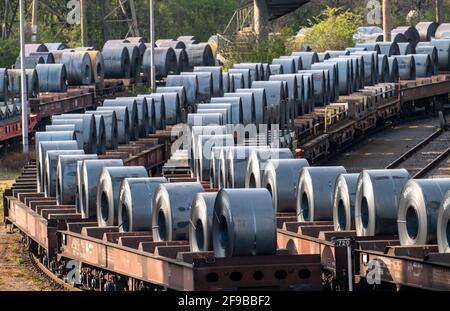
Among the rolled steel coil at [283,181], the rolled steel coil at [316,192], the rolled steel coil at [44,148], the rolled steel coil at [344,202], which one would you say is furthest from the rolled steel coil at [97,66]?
the rolled steel coil at [344,202]

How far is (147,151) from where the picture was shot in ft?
121

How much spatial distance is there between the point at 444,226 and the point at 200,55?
51994 millimetres

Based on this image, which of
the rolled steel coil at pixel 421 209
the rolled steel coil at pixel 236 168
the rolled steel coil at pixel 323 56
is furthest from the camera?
the rolled steel coil at pixel 323 56

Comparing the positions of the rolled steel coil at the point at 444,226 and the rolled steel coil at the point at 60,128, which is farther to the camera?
the rolled steel coil at the point at 60,128

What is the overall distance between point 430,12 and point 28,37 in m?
34.6

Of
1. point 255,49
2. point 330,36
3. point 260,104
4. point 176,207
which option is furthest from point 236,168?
point 330,36

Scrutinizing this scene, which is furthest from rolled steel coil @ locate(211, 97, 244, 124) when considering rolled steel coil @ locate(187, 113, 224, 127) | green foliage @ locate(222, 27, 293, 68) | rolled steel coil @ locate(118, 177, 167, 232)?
green foliage @ locate(222, 27, 293, 68)

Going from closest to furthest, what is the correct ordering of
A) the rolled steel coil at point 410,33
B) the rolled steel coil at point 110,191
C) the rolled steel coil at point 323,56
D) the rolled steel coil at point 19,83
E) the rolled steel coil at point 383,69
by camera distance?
the rolled steel coil at point 110,191
the rolled steel coil at point 19,83
the rolled steel coil at point 383,69
the rolled steel coil at point 323,56
the rolled steel coil at point 410,33

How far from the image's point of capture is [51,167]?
2842 cm

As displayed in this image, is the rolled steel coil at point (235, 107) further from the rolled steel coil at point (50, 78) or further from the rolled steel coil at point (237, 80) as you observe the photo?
the rolled steel coil at point (50, 78)

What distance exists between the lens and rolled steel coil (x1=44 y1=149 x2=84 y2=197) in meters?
28.4

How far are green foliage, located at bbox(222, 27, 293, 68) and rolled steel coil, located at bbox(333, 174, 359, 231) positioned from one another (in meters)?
45.5

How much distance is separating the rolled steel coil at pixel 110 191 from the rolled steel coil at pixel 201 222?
3187 millimetres

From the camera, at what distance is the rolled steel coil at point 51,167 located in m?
28.4
